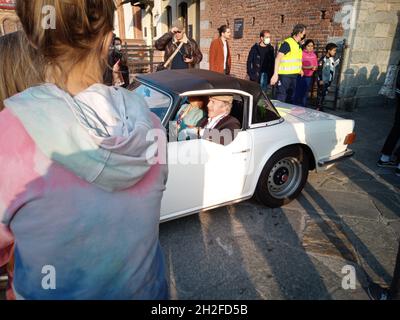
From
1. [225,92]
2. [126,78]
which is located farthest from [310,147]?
[126,78]

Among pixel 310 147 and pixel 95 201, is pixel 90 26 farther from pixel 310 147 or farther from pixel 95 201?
pixel 310 147

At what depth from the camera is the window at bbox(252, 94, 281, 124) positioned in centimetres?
324

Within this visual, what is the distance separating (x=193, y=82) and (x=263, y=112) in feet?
2.84

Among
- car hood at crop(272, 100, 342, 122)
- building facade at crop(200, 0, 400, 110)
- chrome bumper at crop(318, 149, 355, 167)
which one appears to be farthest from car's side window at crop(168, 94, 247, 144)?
building facade at crop(200, 0, 400, 110)

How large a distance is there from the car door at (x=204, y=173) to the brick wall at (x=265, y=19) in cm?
702

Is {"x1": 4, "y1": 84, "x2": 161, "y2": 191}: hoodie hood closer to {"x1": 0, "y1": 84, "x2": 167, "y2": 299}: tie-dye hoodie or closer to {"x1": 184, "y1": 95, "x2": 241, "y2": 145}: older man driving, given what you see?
{"x1": 0, "y1": 84, "x2": 167, "y2": 299}: tie-dye hoodie

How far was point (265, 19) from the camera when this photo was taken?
10914 millimetres

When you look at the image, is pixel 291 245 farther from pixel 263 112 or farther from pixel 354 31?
pixel 354 31

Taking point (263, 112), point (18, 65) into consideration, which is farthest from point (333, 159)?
point (18, 65)

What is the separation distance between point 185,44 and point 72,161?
20.9 feet

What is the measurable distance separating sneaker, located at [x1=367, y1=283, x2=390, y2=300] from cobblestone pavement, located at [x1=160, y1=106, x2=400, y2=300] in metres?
0.06

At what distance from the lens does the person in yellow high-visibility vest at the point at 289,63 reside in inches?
253

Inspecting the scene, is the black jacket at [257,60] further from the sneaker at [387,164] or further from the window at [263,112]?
the window at [263,112]

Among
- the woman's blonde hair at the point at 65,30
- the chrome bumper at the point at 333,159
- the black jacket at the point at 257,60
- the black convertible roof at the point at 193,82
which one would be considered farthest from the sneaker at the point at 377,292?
the black jacket at the point at 257,60
